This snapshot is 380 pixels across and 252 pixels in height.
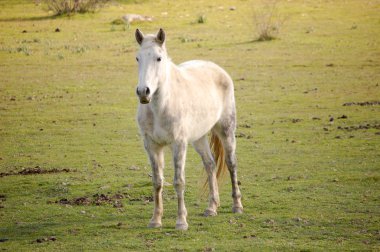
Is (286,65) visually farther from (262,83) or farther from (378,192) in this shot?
(378,192)

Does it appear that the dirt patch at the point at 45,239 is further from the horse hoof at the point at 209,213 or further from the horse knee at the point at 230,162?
the horse knee at the point at 230,162

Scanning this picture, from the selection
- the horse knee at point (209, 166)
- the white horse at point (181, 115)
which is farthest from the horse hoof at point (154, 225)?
the horse knee at point (209, 166)

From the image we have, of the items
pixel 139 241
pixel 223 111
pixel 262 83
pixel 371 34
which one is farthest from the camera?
pixel 371 34

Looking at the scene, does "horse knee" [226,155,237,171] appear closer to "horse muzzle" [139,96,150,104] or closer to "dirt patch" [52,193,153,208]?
"dirt patch" [52,193,153,208]

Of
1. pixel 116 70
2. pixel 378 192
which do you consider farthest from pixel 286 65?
pixel 378 192

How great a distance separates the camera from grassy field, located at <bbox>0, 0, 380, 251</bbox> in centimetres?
842

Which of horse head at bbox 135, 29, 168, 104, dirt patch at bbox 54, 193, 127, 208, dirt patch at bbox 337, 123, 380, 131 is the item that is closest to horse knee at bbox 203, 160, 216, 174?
dirt patch at bbox 54, 193, 127, 208

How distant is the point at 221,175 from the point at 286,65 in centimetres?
1282

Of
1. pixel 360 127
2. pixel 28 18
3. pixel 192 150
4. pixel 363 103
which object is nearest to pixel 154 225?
pixel 192 150

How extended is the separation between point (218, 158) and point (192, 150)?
12.0ft

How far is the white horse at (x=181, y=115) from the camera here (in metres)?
8.16

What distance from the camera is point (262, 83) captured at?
19.8m

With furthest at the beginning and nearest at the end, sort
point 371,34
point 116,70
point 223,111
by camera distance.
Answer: point 371,34, point 116,70, point 223,111

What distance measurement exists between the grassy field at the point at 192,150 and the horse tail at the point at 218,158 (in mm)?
326
